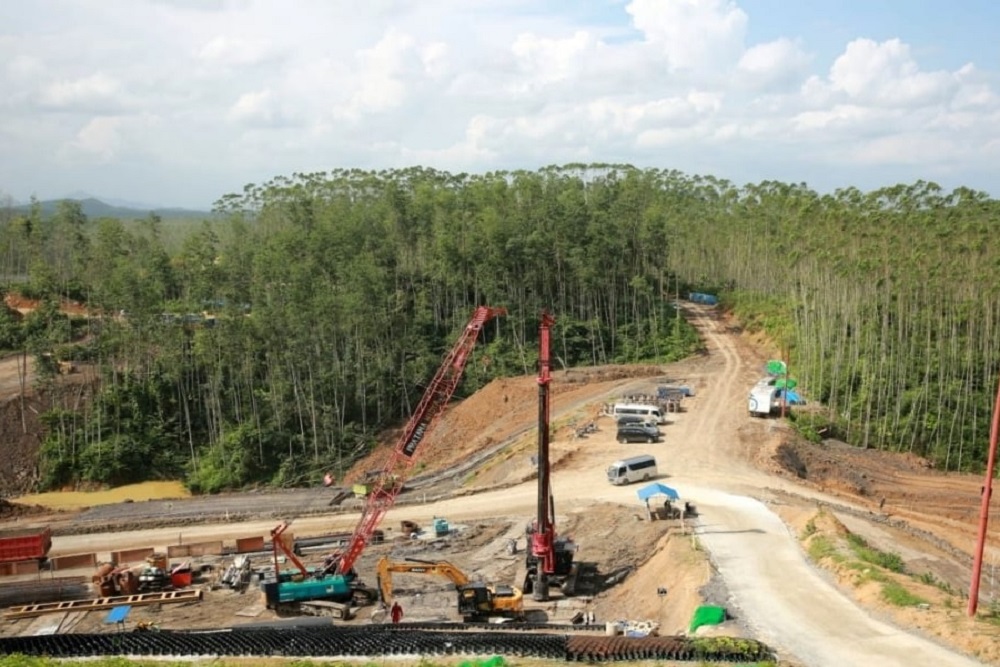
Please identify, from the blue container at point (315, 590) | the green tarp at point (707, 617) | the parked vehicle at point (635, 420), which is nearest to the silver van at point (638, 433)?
the parked vehicle at point (635, 420)

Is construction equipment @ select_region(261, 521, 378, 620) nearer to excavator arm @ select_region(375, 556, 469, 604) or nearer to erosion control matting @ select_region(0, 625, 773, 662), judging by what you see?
excavator arm @ select_region(375, 556, 469, 604)

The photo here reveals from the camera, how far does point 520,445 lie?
48031 millimetres

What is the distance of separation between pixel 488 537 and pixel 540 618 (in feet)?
29.1

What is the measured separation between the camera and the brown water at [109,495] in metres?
51.4

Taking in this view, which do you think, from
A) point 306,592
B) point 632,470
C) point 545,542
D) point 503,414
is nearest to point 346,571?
point 306,592

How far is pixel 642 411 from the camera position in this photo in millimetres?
48500

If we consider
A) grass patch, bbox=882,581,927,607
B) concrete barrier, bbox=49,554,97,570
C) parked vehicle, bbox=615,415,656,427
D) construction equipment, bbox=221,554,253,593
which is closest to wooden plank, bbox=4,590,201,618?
construction equipment, bbox=221,554,253,593

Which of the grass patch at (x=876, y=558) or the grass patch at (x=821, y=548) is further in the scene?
the grass patch at (x=821, y=548)

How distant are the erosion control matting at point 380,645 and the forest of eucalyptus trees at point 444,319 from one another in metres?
33.2

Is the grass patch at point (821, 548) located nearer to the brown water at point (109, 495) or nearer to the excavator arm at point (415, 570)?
the excavator arm at point (415, 570)

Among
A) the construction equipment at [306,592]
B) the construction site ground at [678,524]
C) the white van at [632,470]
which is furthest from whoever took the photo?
the white van at [632,470]

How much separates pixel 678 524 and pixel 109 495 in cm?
3835

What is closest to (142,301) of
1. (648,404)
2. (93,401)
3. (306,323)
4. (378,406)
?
(93,401)

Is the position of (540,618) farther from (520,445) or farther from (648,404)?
(648,404)
